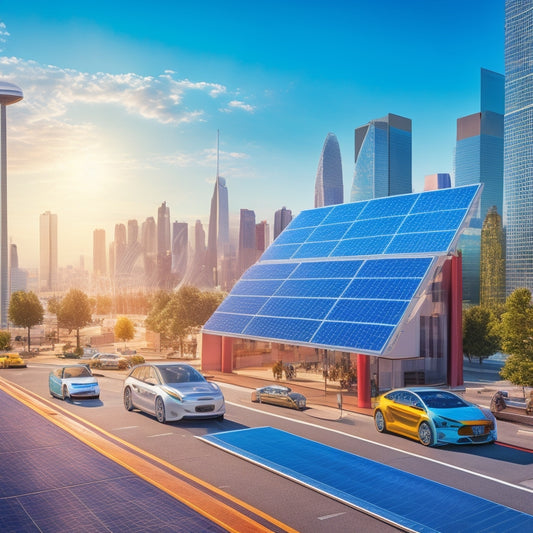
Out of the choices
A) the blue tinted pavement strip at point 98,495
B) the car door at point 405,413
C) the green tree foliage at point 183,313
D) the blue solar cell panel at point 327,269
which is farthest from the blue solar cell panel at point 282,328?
the green tree foliage at point 183,313

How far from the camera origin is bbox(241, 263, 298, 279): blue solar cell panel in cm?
3369

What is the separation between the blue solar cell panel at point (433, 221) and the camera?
92.1 ft

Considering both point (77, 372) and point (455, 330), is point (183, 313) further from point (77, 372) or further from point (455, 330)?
point (455, 330)

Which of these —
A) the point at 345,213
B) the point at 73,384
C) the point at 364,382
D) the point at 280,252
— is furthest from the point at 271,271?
the point at 73,384

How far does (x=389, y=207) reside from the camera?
3488 cm

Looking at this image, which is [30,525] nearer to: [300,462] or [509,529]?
[300,462]

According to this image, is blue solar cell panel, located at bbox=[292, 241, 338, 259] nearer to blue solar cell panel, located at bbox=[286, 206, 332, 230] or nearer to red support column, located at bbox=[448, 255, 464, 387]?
blue solar cell panel, located at bbox=[286, 206, 332, 230]

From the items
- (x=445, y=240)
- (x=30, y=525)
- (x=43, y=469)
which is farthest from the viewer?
(x=445, y=240)

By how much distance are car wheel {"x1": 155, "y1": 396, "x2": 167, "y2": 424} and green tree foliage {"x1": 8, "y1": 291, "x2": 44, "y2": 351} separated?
223 feet

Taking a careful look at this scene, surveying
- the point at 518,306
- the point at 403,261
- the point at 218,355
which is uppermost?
the point at 403,261

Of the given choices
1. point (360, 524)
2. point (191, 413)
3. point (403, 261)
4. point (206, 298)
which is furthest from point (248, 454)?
point (206, 298)

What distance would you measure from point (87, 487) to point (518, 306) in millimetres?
23976

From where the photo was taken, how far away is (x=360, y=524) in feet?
31.8

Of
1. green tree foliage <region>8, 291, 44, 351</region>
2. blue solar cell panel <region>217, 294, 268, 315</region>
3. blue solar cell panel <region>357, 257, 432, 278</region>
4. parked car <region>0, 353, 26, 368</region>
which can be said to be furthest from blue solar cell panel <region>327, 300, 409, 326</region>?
green tree foliage <region>8, 291, 44, 351</region>
